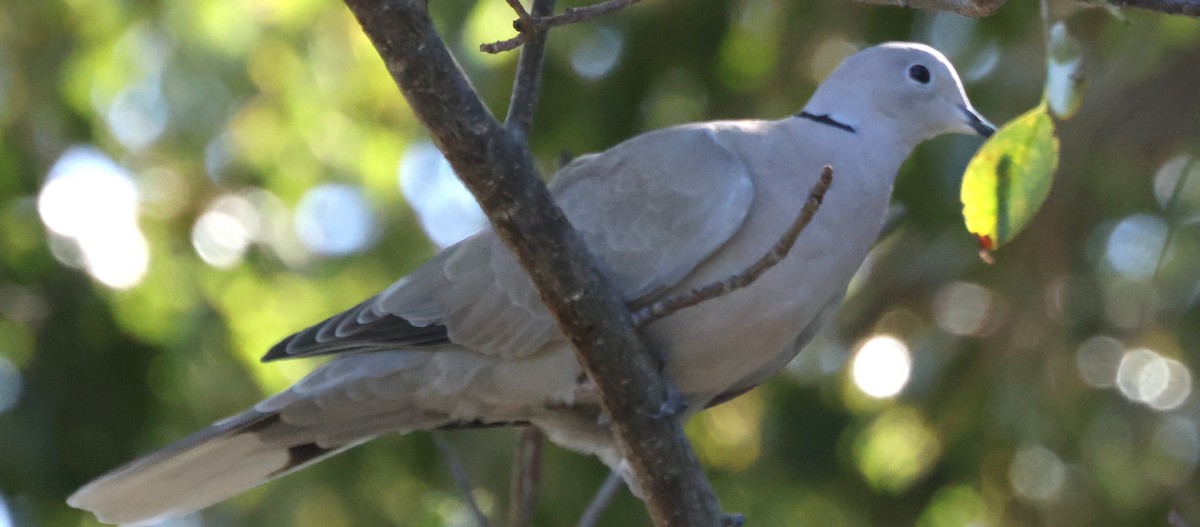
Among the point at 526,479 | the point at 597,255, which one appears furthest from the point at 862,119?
the point at 526,479

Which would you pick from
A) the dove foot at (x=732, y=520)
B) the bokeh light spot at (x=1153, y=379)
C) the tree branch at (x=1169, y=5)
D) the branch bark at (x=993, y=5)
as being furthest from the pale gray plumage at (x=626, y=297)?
the bokeh light spot at (x=1153, y=379)

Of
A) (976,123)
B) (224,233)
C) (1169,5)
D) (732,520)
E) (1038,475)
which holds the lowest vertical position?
(1038,475)

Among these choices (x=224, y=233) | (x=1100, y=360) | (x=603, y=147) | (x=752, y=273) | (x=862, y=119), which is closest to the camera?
(x=752, y=273)

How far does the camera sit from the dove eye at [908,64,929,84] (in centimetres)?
252

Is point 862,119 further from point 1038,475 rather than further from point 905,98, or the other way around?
point 1038,475

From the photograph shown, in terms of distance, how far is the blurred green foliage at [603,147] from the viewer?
11.2ft

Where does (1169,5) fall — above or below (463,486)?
above

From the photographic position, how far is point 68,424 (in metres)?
3.38

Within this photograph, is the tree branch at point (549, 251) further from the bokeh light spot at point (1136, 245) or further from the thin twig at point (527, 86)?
the bokeh light spot at point (1136, 245)

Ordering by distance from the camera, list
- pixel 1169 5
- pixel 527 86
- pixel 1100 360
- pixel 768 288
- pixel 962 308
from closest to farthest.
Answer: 1. pixel 1169 5
2. pixel 527 86
3. pixel 768 288
4. pixel 1100 360
5. pixel 962 308

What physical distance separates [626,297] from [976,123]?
0.79m

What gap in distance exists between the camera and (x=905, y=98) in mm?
2500

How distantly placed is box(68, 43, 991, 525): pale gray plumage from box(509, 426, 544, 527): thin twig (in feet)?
0.11

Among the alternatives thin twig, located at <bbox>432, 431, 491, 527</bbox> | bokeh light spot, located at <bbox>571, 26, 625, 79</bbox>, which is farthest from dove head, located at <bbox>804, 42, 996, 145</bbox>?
bokeh light spot, located at <bbox>571, 26, 625, 79</bbox>
